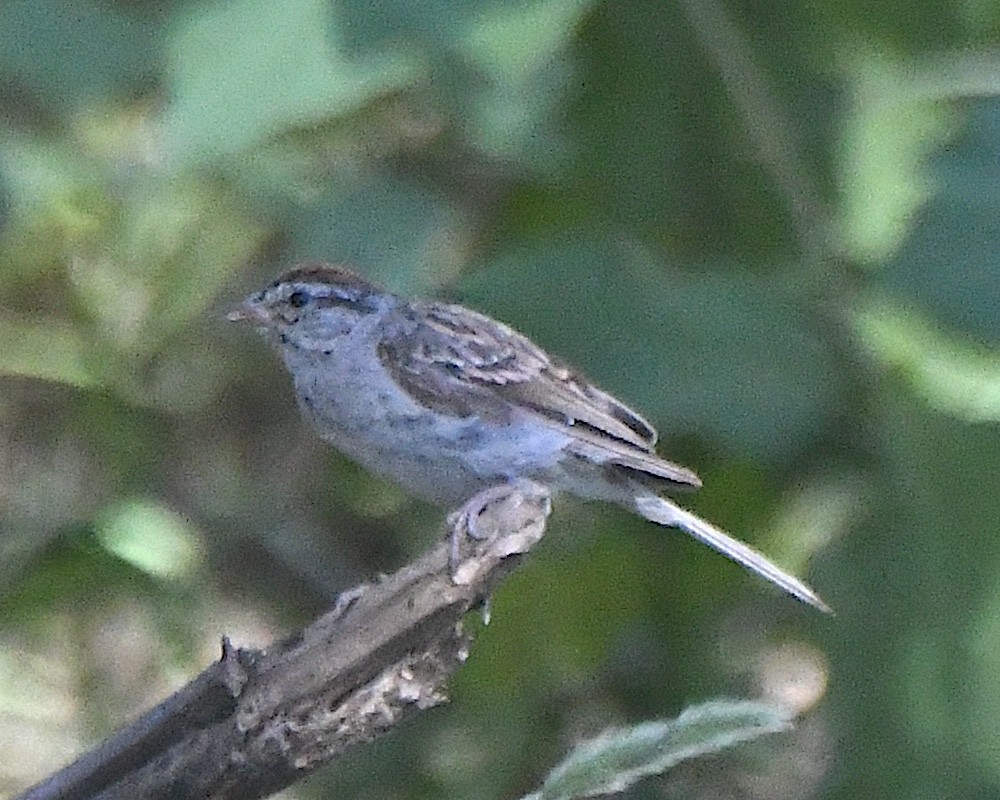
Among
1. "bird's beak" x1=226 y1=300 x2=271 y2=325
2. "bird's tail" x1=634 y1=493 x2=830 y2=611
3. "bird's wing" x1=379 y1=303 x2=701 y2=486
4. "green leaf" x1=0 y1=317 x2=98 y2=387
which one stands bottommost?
"green leaf" x1=0 y1=317 x2=98 y2=387

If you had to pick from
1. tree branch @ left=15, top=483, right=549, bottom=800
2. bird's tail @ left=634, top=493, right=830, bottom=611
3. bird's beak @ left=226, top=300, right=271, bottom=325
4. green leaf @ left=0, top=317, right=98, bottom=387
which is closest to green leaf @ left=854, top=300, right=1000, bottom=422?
bird's tail @ left=634, top=493, right=830, bottom=611

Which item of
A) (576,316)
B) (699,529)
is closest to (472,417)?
(576,316)

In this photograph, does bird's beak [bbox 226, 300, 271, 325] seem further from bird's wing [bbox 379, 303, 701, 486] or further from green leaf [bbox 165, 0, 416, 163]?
green leaf [bbox 165, 0, 416, 163]

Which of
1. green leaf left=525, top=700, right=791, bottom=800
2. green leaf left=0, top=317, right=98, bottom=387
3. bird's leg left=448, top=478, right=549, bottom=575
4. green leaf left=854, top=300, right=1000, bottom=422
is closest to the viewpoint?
green leaf left=525, top=700, right=791, bottom=800

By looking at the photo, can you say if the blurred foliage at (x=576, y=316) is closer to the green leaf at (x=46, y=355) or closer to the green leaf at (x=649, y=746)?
the green leaf at (x=46, y=355)

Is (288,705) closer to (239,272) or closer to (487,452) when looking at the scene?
(487,452)

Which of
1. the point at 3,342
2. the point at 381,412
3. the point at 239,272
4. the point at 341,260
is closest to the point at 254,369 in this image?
the point at 239,272

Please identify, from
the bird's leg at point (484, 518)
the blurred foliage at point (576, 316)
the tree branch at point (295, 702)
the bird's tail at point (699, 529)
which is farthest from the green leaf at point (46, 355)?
the tree branch at point (295, 702)
